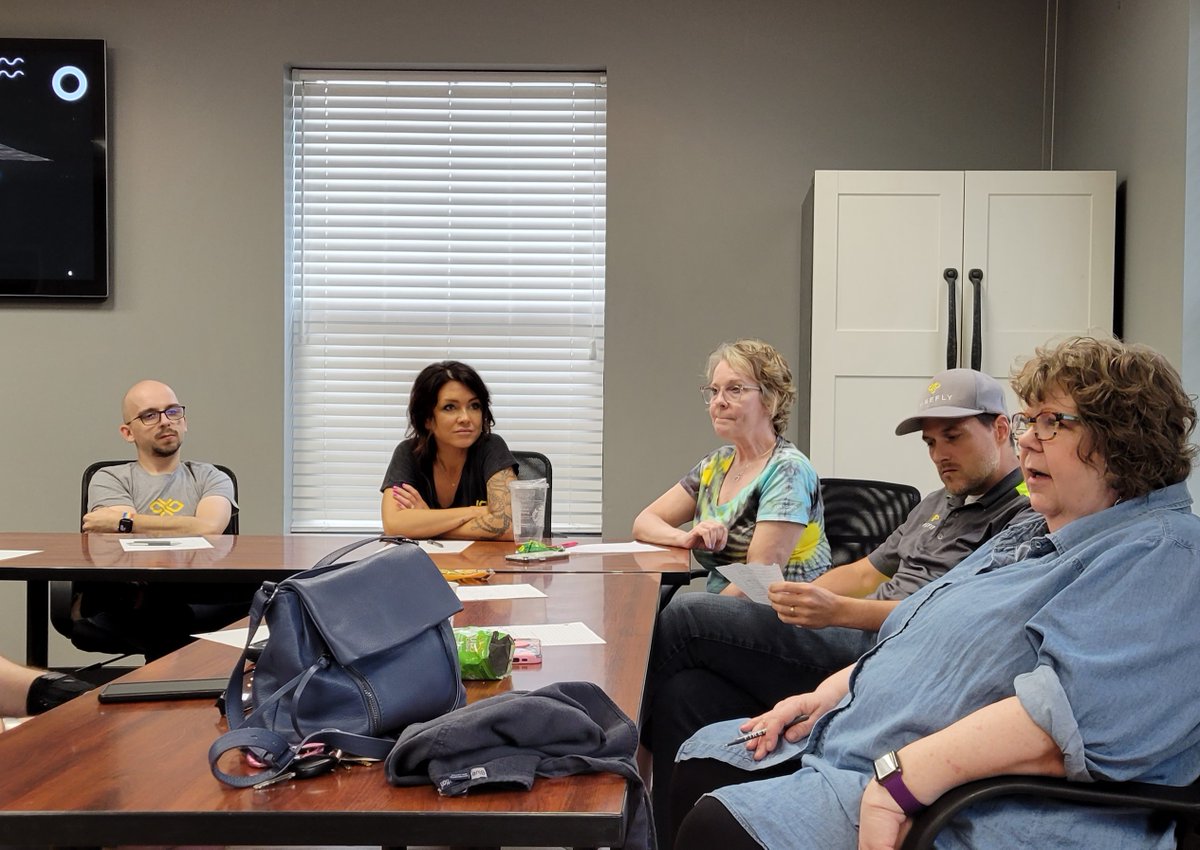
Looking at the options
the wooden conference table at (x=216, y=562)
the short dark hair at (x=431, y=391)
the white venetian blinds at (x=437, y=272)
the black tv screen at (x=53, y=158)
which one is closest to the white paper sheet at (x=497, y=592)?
the wooden conference table at (x=216, y=562)

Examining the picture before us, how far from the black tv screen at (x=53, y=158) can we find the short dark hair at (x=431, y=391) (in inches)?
70.7

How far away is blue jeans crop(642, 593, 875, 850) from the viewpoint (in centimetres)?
239

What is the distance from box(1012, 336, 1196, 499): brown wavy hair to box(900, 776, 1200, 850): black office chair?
37cm

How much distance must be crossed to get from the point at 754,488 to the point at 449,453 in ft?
3.49

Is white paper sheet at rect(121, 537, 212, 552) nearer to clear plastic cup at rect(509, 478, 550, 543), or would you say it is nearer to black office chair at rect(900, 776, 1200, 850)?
clear plastic cup at rect(509, 478, 550, 543)

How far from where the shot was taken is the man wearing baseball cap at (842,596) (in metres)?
2.17

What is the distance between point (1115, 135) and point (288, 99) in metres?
3.09

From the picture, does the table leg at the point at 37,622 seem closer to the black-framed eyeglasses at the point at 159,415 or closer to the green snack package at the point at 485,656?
the black-framed eyeglasses at the point at 159,415

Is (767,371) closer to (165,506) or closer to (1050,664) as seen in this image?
(1050,664)

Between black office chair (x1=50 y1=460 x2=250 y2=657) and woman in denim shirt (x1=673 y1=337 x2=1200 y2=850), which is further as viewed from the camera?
black office chair (x1=50 y1=460 x2=250 y2=657)

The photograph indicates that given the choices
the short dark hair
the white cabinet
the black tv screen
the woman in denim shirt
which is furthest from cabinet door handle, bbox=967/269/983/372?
the black tv screen

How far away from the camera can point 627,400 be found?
448 cm

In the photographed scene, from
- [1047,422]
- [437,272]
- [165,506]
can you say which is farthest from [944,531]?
[437,272]

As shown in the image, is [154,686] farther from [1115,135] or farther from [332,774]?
[1115,135]
